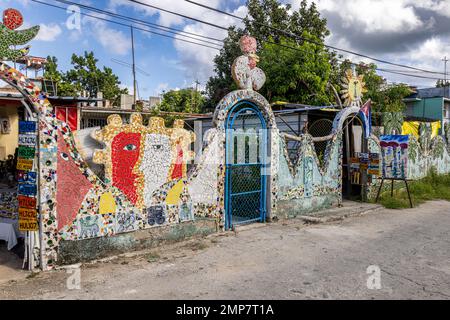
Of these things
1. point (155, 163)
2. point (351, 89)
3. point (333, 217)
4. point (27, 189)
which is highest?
point (351, 89)

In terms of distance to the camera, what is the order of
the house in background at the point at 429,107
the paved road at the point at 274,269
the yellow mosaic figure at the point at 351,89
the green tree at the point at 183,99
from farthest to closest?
the house in background at the point at 429,107 → the green tree at the point at 183,99 → the yellow mosaic figure at the point at 351,89 → the paved road at the point at 274,269

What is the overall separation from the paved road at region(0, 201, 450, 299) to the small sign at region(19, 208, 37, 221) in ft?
2.59

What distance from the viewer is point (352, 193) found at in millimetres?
12336

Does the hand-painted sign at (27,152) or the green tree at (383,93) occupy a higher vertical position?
the green tree at (383,93)

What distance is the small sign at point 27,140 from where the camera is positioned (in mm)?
5098

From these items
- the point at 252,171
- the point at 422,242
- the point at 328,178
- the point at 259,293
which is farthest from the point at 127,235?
the point at 328,178

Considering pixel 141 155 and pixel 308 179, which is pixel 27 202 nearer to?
pixel 141 155

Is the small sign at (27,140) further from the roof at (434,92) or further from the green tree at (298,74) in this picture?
the roof at (434,92)

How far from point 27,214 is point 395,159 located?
986 cm

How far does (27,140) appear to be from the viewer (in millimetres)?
5148

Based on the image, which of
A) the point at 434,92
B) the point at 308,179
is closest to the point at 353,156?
the point at 308,179

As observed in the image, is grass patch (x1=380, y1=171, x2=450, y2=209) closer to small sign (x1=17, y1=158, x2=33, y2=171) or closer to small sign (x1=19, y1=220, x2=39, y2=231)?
small sign (x1=19, y1=220, x2=39, y2=231)

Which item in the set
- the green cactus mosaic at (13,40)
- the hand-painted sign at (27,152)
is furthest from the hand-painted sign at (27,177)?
the green cactus mosaic at (13,40)

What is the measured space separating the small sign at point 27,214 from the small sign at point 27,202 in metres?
0.04
